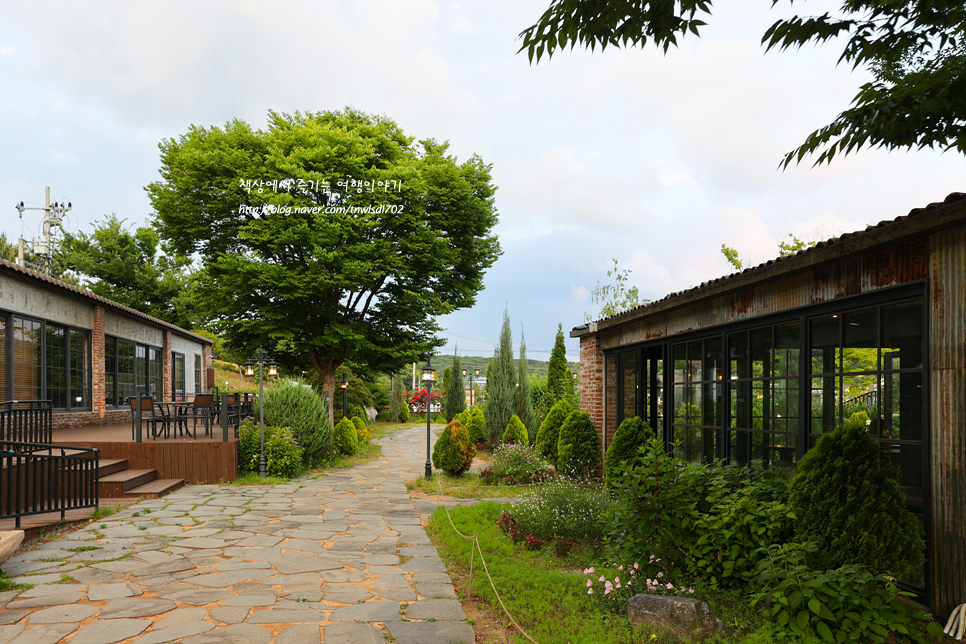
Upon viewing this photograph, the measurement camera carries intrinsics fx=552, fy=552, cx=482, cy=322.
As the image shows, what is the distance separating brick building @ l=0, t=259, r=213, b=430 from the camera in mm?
11539

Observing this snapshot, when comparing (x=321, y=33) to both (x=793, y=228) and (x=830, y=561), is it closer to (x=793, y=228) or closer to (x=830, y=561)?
(x=830, y=561)

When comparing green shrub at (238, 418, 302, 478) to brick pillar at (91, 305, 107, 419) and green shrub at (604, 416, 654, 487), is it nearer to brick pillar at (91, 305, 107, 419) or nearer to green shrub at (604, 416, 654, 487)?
brick pillar at (91, 305, 107, 419)

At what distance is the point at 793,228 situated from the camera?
19.5 meters

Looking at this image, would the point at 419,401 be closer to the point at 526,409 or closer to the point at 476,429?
the point at 476,429

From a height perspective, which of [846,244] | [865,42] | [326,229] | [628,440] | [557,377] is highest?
[326,229]

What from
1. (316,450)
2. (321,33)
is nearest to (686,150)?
(321,33)

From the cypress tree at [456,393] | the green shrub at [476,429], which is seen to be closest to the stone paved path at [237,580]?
the green shrub at [476,429]

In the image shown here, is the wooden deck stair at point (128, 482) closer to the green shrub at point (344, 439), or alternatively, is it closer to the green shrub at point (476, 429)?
the green shrub at point (344, 439)

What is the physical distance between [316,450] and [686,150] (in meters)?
11.2

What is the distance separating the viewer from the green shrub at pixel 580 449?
11.0 metres

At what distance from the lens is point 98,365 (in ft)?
49.8

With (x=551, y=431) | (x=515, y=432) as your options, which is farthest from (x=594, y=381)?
(x=515, y=432)

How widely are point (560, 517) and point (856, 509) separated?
11.7 ft

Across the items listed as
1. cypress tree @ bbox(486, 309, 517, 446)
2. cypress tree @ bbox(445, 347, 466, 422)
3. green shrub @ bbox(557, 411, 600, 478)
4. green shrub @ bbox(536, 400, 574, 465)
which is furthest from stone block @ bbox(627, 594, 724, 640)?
cypress tree @ bbox(445, 347, 466, 422)
